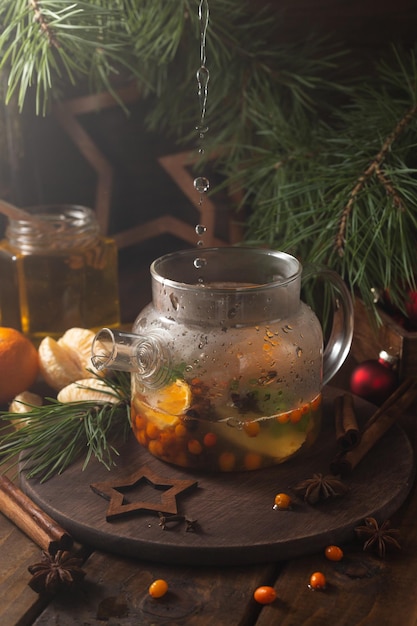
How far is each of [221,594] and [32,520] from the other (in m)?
0.17

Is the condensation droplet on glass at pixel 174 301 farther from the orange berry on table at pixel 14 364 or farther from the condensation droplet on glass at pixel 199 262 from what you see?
the orange berry on table at pixel 14 364

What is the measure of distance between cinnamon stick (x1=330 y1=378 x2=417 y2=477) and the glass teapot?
0.04 m

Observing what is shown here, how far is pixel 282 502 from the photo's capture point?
647mm

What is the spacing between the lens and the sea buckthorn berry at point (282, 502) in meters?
0.65

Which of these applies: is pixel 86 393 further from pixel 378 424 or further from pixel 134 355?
pixel 378 424

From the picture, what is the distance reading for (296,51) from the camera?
1.10 m

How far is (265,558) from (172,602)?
0.08m

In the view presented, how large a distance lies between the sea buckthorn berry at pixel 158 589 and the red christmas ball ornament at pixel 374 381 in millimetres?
365

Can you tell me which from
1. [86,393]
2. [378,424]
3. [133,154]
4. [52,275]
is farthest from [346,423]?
[133,154]

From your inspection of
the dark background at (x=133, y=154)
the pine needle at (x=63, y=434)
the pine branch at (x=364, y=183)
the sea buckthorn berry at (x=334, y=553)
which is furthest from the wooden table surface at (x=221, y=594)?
the dark background at (x=133, y=154)

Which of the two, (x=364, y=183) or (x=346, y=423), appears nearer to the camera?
(x=346, y=423)

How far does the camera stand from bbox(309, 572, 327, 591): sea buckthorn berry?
57cm

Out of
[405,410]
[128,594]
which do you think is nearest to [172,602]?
[128,594]

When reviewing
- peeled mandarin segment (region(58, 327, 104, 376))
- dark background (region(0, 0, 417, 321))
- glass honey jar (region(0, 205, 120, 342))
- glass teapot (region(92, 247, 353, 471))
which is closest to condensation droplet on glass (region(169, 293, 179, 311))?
glass teapot (region(92, 247, 353, 471))
